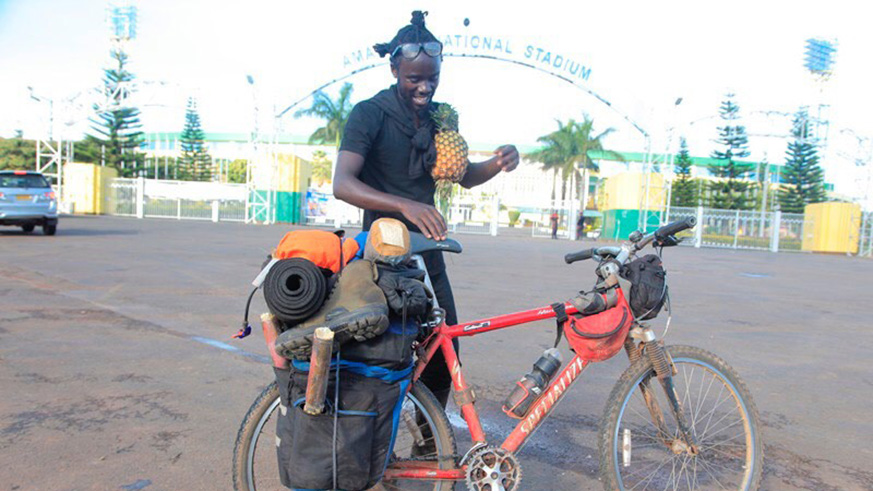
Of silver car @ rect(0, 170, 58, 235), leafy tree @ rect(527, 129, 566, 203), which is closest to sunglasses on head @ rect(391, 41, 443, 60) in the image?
silver car @ rect(0, 170, 58, 235)

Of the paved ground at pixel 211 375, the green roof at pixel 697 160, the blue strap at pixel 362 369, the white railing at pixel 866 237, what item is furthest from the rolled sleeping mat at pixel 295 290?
the green roof at pixel 697 160

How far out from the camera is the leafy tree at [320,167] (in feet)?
302

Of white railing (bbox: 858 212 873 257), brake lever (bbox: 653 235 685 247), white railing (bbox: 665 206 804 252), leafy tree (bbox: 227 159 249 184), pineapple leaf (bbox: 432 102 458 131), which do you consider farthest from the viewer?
leafy tree (bbox: 227 159 249 184)

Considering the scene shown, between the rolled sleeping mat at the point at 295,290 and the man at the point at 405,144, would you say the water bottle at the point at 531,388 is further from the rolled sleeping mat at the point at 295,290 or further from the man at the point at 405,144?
the rolled sleeping mat at the point at 295,290

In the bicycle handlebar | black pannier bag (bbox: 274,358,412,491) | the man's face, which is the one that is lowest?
black pannier bag (bbox: 274,358,412,491)

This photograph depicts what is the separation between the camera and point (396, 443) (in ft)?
8.50

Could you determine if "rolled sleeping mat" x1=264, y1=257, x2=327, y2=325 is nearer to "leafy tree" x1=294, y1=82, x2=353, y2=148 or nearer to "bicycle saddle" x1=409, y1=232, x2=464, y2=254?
"bicycle saddle" x1=409, y1=232, x2=464, y2=254

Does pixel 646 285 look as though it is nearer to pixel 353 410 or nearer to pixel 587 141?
pixel 353 410

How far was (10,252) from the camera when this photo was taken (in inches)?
464

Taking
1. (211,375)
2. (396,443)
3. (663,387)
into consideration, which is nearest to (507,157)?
(663,387)

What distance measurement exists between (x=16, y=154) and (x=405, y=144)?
67.0 meters

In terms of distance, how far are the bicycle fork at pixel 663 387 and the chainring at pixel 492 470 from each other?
2.00ft

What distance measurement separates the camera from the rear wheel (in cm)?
243

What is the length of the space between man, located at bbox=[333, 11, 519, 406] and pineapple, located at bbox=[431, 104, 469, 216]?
0.11 ft
